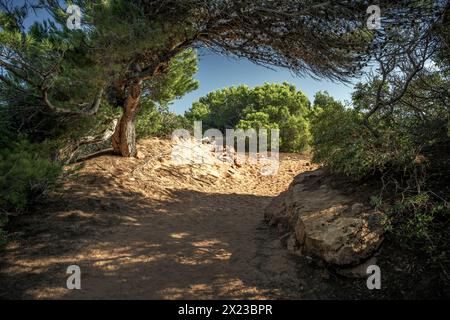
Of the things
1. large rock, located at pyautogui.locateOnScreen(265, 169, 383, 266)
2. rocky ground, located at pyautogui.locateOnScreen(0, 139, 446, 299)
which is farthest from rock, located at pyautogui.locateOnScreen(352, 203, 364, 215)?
rocky ground, located at pyautogui.locateOnScreen(0, 139, 446, 299)

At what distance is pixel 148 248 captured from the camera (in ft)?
15.7

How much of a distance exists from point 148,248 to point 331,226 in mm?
2799

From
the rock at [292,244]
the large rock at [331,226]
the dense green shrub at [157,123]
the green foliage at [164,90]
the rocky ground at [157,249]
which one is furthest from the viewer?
the dense green shrub at [157,123]

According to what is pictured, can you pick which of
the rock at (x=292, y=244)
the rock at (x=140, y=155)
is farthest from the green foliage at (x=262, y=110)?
the rock at (x=292, y=244)

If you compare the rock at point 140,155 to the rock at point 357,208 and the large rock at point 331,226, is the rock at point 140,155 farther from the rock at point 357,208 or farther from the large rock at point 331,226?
the rock at point 357,208

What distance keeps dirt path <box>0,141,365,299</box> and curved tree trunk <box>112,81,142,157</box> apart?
0.57 metres

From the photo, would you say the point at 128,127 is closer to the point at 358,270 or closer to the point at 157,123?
the point at 157,123

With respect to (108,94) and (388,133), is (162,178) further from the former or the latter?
(388,133)

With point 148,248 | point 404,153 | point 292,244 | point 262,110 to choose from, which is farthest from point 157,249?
point 262,110

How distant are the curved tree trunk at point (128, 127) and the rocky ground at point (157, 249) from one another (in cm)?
60

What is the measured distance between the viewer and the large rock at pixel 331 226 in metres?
3.75

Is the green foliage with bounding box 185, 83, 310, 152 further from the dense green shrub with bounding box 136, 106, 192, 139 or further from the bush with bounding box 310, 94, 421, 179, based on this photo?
the bush with bounding box 310, 94, 421, 179
